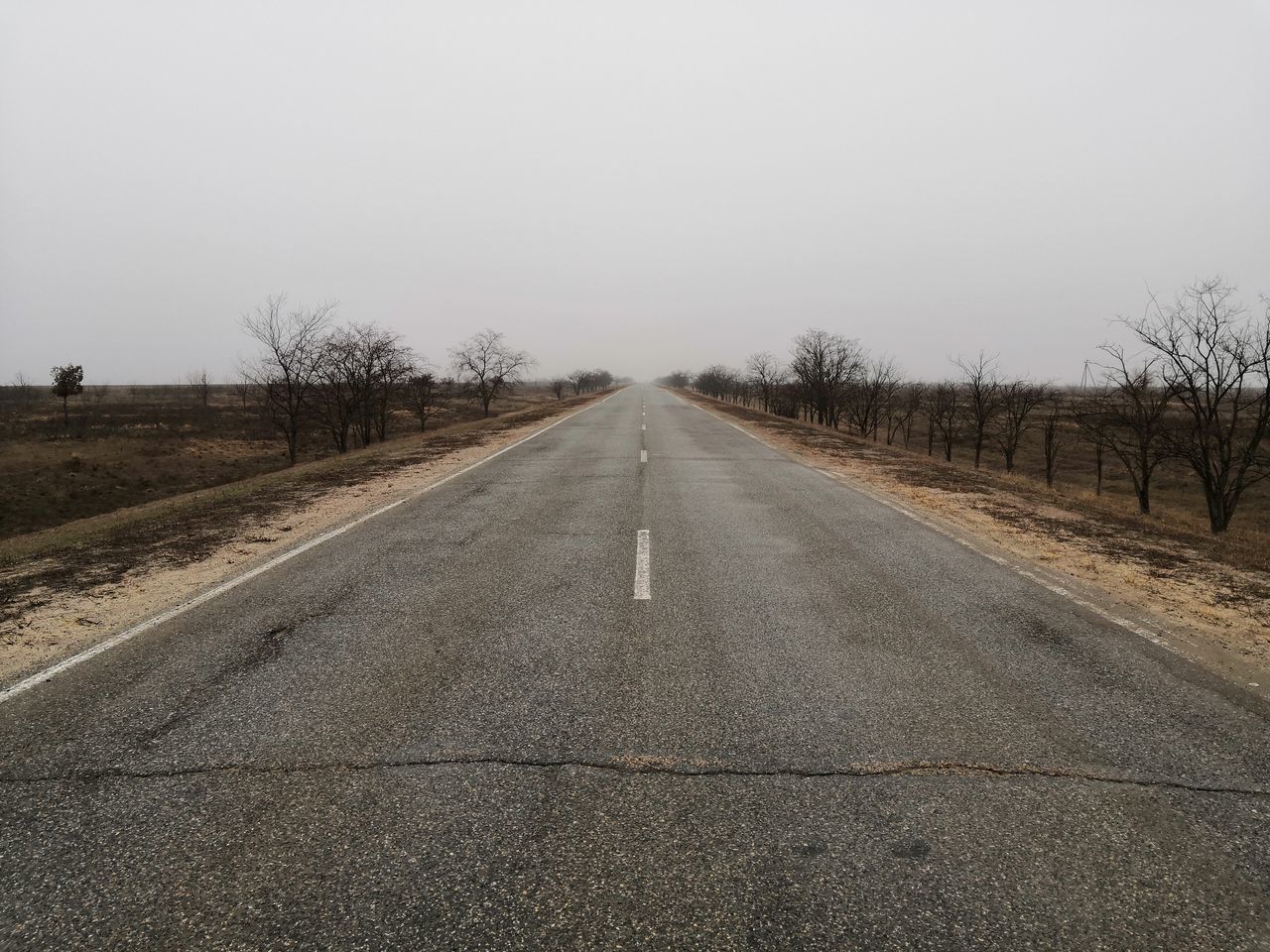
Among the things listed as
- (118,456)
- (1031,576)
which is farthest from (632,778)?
(118,456)

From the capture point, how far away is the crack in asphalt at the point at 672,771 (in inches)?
107

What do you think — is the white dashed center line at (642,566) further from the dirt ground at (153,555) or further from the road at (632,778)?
the dirt ground at (153,555)

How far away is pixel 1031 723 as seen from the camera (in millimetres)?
3219

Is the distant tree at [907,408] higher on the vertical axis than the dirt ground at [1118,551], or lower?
higher

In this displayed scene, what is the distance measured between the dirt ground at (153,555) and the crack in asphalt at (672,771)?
193 cm

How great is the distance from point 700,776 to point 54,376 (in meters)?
59.6

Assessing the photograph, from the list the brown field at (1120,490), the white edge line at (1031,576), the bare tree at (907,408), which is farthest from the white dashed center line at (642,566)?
the bare tree at (907,408)

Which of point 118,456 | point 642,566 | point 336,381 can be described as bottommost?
point 118,456

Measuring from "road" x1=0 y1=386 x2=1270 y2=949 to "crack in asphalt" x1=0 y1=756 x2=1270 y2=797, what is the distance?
0.01 meters

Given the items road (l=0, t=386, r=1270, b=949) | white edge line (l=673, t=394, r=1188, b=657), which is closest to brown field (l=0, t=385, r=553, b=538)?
road (l=0, t=386, r=1270, b=949)

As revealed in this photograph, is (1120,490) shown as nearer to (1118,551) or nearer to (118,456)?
(1118,551)

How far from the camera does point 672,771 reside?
8.99 feet

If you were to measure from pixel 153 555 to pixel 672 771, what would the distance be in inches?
267

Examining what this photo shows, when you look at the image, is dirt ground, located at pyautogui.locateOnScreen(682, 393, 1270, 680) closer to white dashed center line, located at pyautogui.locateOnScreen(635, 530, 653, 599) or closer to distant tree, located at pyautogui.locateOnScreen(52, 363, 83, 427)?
white dashed center line, located at pyautogui.locateOnScreen(635, 530, 653, 599)
